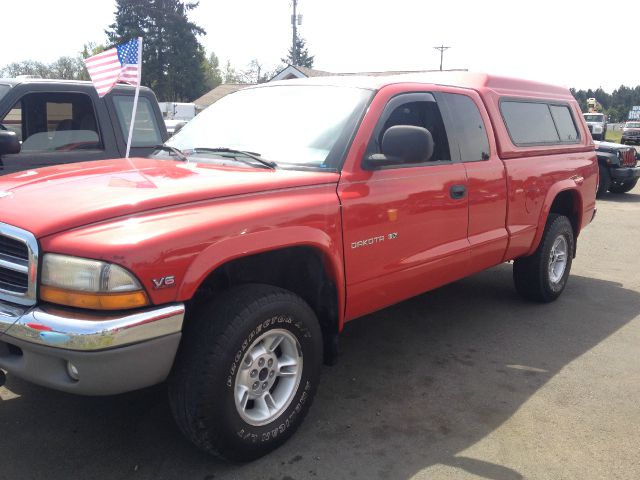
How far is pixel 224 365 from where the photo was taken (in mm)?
2594

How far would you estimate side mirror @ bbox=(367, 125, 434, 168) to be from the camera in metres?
3.27

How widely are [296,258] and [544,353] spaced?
2.23 meters

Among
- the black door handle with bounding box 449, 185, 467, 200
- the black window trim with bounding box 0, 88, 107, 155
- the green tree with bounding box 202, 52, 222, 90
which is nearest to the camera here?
the black door handle with bounding box 449, 185, 467, 200

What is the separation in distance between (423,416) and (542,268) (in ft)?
8.04

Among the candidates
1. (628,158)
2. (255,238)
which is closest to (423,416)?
(255,238)

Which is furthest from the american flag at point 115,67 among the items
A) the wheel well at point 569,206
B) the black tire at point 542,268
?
the wheel well at point 569,206

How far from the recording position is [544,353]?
4.34 meters

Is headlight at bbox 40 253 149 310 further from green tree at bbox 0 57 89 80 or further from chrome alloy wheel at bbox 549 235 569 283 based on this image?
green tree at bbox 0 57 89 80

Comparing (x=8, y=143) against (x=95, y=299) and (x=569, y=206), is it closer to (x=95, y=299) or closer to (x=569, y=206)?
(x=95, y=299)

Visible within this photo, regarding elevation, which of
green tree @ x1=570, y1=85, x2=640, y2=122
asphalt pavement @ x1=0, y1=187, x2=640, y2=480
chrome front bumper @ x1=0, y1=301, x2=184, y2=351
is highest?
green tree @ x1=570, y1=85, x2=640, y2=122

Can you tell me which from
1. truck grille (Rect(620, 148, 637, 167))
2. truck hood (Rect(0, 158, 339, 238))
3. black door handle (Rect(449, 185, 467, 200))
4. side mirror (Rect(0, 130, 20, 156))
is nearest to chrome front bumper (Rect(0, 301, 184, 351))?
truck hood (Rect(0, 158, 339, 238))

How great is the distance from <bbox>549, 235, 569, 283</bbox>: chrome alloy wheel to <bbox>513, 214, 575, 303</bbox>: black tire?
4 centimetres

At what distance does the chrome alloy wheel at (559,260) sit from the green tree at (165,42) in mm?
46998

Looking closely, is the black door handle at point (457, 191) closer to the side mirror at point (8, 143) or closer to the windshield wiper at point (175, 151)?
the windshield wiper at point (175, 151)
